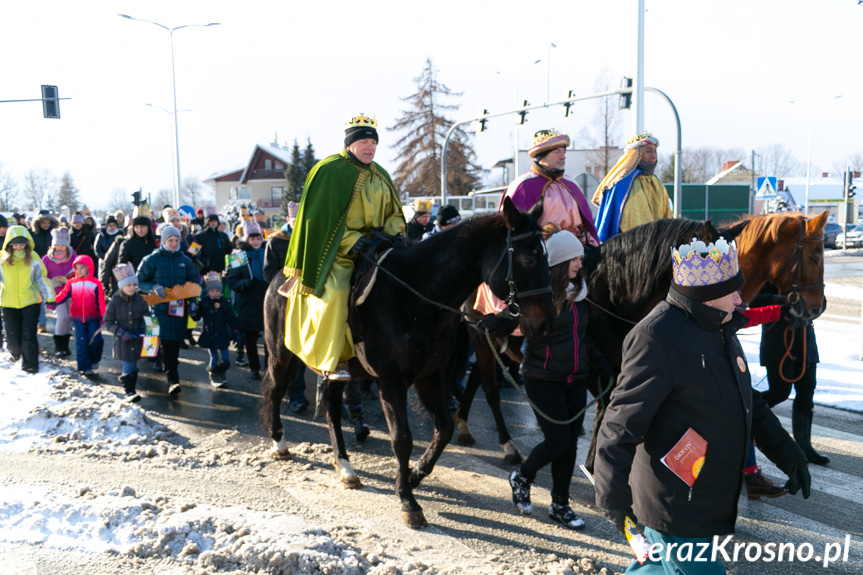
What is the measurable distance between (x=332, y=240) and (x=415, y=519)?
2.27m

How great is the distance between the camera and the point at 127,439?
22.5ft

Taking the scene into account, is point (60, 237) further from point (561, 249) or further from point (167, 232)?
point (561, 249)

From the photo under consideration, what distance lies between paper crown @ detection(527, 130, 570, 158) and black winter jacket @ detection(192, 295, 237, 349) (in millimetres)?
5670

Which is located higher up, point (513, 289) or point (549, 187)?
point (549, 187)

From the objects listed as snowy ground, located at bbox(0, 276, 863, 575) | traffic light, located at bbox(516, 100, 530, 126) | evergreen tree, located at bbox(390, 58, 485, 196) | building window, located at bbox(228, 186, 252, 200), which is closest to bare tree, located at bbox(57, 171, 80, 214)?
building window, located at bbox(228, 186, 252, 200)

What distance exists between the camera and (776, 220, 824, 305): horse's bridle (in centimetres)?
529

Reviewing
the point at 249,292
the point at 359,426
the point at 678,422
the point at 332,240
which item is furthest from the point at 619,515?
the point at 249,292

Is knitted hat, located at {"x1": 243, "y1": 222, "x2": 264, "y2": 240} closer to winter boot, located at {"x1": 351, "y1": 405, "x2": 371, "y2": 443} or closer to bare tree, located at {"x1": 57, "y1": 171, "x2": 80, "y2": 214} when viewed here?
winter boot, located at {"x1": 351, "y1": 405, "x2": 371, "y2": 443}

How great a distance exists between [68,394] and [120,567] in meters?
4.75

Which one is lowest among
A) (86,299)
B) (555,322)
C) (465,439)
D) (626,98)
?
(465,439)

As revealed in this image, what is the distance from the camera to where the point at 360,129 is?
571 cm

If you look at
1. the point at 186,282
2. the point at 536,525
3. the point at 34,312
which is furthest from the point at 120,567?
the point at 34,312

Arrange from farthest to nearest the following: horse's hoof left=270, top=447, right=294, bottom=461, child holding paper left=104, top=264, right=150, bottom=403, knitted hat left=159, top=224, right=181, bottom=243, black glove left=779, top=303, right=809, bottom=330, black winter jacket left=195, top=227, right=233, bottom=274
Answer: black winter jacket left=195, top=227, right=233, bottom=274 < knitted hat left=159, top=224, right=181, bottom=243 < child holding paper left=104, top=264, right=150, bottom=403 < horse's hoof left=270, top=447, right=294, bottom=461 < black glove left=779, top=303, right=809, bottom=330

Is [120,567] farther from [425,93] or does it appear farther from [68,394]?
[425,93]
